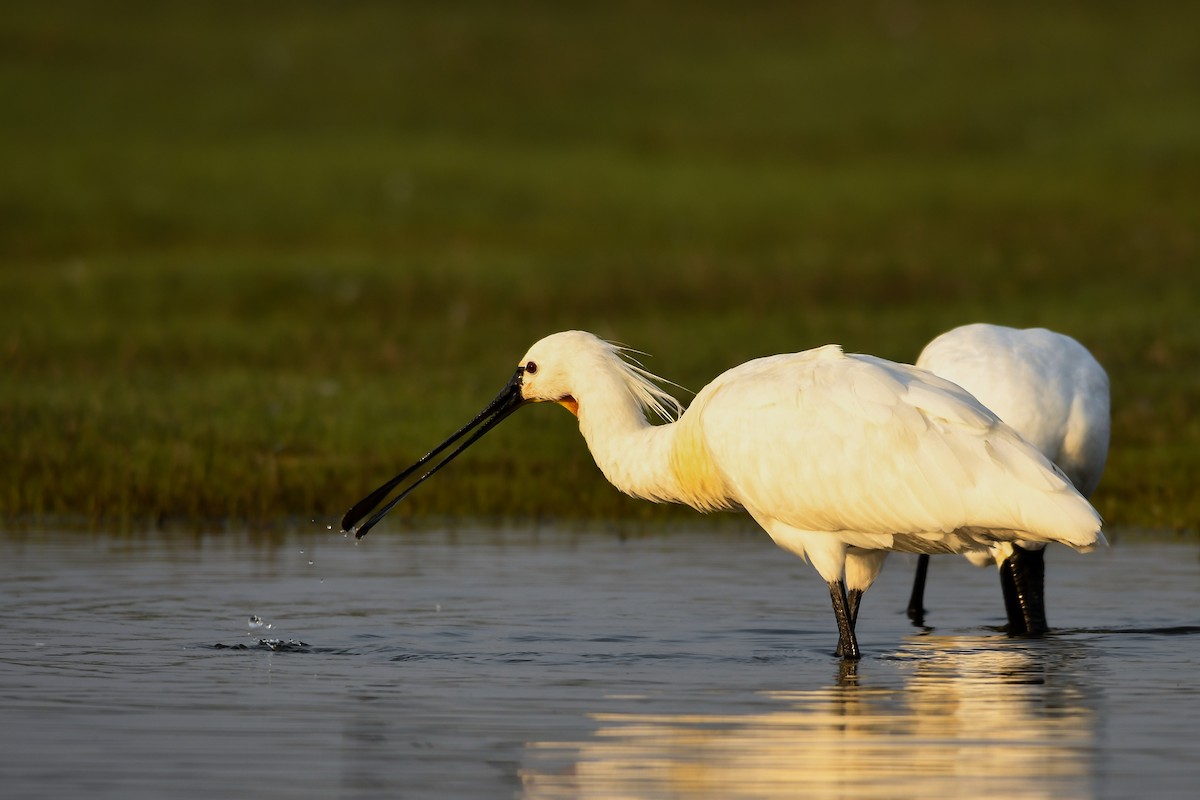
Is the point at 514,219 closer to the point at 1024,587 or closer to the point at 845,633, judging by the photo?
the point at 1024,587

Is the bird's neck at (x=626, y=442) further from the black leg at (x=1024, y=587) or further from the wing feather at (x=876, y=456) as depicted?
the black leg at (x=1024, y=587)

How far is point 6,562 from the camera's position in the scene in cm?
1166

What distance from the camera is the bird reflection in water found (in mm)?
6523

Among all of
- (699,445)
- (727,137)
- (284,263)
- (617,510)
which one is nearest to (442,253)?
(284,263)

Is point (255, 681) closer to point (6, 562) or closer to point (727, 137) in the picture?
point (6, 562)

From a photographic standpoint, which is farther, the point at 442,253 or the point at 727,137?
the point at 727,137

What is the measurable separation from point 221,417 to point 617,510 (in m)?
3.56

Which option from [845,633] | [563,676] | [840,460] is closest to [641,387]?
[840,460]

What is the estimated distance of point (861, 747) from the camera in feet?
23.1

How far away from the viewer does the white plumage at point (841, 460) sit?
29.0 feet

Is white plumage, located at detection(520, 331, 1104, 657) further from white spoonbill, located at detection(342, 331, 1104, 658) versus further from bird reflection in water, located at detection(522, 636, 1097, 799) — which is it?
bird reflection in water, located at detection(522, 636, 1097, 799)

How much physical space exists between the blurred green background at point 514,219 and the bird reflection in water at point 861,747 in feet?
18.6

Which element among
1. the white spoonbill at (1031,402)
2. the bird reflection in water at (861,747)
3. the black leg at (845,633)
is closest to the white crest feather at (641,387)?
the black leg at (845,633)

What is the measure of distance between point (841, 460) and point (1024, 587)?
147 cm
